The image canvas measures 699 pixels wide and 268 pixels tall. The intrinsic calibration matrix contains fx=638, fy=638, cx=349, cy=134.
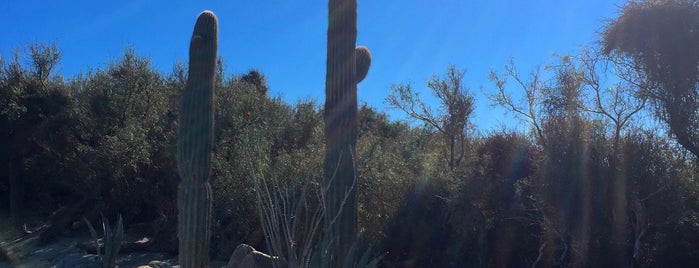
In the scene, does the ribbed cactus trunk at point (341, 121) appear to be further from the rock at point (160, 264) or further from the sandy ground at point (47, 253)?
the rock at point (160, 264)

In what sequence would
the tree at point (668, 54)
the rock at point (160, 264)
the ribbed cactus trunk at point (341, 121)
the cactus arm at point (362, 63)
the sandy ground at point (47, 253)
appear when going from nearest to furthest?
the ribbed cactus trunk at point (341, 121), the tree at point (668, 54), the cactus arm at point (362, 63), the rock at point (160, 264), the sandy ground at point (47, 253)

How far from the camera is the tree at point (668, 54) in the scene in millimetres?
8203

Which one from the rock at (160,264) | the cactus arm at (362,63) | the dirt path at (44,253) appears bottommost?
the rock at (160,264)

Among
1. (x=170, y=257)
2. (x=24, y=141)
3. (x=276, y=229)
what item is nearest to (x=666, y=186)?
(x=276, y=229)

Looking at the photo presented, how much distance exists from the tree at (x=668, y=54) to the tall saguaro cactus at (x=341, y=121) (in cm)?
401

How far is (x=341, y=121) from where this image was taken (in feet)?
23.7

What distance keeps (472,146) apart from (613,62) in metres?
3.29

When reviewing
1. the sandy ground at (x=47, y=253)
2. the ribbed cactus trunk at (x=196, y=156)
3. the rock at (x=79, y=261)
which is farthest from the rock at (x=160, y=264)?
the ribbed cactus trunk at (x=196, y=156)

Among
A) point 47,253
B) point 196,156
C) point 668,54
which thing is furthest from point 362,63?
point 47,253

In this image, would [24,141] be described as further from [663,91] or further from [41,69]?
[663,91]

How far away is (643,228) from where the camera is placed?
765cm

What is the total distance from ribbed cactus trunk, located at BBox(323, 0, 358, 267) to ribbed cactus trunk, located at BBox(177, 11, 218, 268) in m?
2.01

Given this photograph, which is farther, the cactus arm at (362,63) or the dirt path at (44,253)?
the dirt path at (44,253)

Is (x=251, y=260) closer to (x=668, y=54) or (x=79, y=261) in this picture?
(x=79, y=261)
